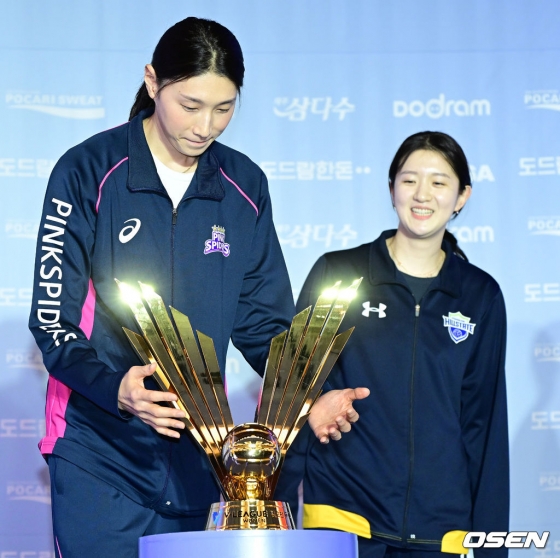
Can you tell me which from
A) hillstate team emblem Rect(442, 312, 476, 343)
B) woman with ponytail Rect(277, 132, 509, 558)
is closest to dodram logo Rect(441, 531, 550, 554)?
woman with ponytail Rect(277, 132, 509, 558)

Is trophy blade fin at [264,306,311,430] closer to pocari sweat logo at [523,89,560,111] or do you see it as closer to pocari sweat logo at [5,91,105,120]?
pocari sweat logo at [5,91,105,120]

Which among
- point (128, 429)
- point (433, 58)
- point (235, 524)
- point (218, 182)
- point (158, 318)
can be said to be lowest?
point (235, 524)

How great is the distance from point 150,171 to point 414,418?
33.6 inches

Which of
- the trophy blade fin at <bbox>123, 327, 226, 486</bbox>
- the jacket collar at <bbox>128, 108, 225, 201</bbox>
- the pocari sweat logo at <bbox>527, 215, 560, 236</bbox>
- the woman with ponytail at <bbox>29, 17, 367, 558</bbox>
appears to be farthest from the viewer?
the pocari sweat logo at <bbox>527, 215, 560, 236</bbox>

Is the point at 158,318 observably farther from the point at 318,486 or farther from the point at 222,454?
the point at 318,486

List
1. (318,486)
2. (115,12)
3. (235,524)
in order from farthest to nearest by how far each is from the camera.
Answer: (115,12) → (318,486) → (235,524)

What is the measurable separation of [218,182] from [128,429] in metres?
0.43

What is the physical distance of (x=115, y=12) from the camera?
9.50 ft

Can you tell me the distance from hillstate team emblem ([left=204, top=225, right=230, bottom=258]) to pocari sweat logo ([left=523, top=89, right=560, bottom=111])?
1.64m

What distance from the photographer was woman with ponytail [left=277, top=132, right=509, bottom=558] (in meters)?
2.11

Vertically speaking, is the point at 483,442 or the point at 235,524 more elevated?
the point at 483,442

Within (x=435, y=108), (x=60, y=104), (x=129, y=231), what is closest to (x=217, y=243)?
(x=129, y=231)

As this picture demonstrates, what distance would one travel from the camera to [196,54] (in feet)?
5.07

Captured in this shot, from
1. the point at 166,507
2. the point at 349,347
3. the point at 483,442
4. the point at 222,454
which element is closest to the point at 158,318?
the point at 222,454
